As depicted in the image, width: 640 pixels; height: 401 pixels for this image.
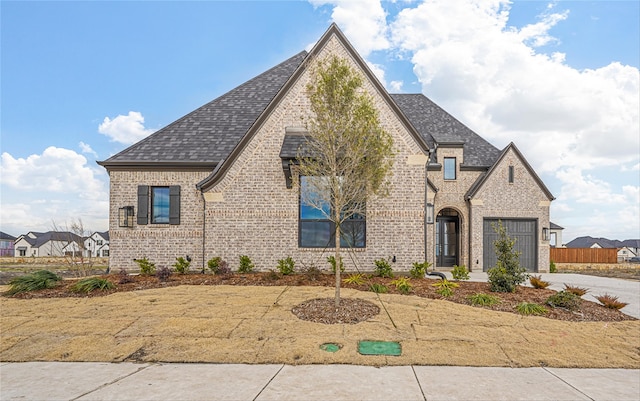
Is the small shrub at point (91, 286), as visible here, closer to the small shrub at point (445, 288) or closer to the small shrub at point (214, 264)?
the small shrub at point (214, 264)

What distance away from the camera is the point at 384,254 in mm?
13016

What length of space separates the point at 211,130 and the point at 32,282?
858 centimetres

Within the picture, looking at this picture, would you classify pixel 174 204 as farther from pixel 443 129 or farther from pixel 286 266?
pixel 443 129

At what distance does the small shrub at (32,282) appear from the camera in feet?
34.0

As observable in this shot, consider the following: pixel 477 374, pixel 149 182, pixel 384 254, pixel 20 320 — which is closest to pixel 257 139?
pixel 149 182

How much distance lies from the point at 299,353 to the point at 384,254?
7721mm

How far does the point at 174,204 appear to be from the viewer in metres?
14.5

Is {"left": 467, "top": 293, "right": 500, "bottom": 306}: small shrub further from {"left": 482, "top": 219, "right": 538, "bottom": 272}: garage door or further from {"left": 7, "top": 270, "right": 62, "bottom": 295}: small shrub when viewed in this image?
{"left": 7, "top": 270, "right": 62, "bottom": 295}: small shrub

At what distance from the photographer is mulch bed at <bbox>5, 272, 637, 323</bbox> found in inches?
317

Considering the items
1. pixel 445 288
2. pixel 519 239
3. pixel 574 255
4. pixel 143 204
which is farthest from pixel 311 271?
pixel 574 255

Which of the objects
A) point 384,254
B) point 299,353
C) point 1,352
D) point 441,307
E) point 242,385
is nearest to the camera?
point 242,385

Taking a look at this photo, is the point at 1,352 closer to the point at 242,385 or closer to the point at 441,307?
the point at 242,385

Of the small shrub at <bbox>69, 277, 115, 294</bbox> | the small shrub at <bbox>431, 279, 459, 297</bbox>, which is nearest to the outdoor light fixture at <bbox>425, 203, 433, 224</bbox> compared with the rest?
the small shrub at <bbox>431, 279, 459, 297</bbox>

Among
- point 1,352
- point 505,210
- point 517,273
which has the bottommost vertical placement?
point 1,352
